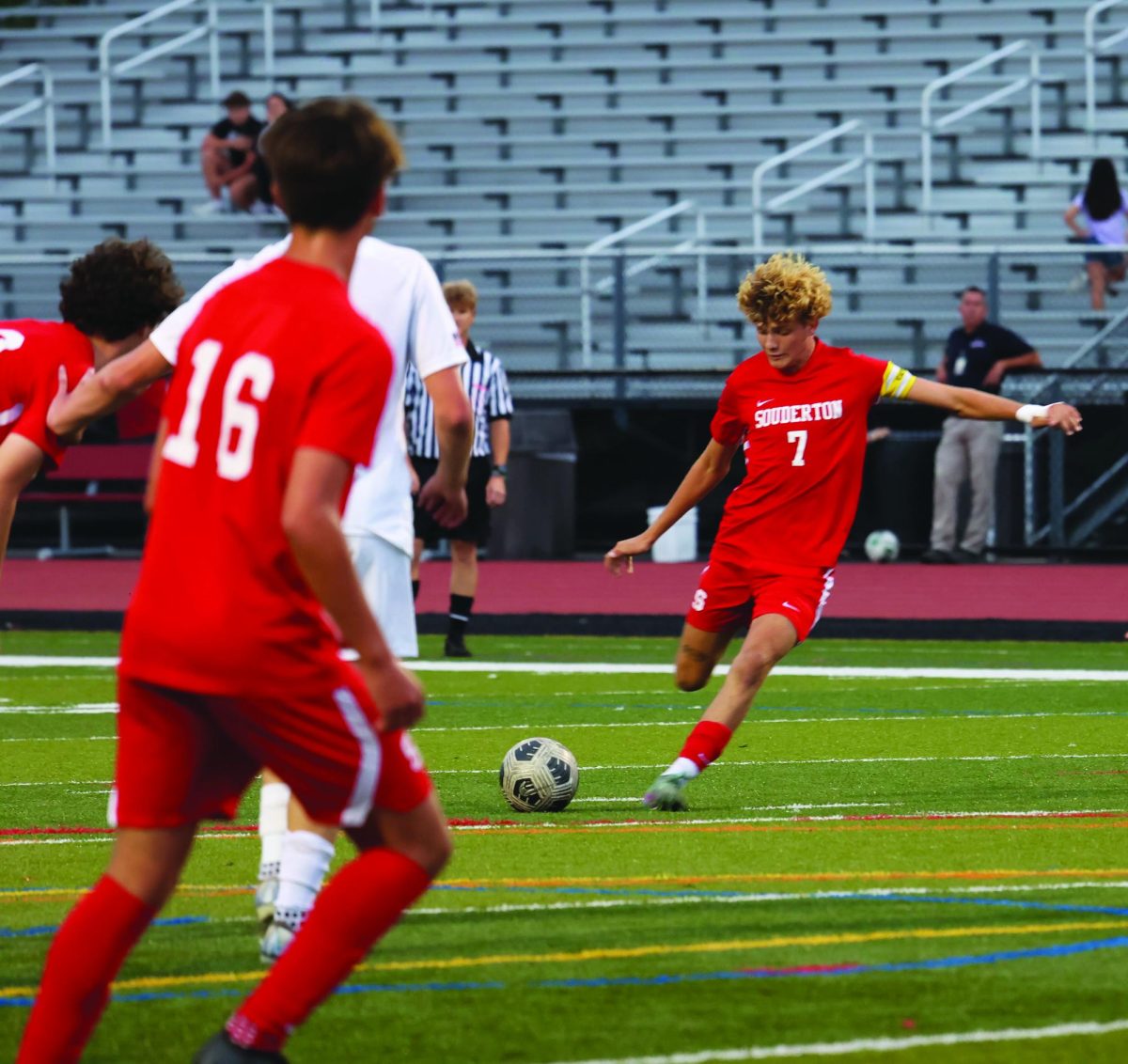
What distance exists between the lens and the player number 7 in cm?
873

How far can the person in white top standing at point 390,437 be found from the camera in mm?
5703

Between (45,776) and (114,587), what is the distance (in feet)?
38.9

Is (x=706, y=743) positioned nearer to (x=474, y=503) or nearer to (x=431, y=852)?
(x=431, y=852)

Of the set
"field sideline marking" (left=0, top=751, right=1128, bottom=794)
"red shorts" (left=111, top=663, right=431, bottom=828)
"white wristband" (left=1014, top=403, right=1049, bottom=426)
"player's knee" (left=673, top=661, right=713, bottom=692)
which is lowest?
"field sideline marking" (left=0, top=751, right=1128, bottom=794)

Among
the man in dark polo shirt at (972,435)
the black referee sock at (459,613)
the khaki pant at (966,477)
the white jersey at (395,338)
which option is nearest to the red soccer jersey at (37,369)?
the white jersey at (395,338)

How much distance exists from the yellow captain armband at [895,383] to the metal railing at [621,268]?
564 inches

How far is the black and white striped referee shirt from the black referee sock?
989 mm

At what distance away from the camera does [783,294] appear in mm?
8570

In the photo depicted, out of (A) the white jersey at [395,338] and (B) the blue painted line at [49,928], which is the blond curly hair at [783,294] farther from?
(B) the blue painted line at [49,928]

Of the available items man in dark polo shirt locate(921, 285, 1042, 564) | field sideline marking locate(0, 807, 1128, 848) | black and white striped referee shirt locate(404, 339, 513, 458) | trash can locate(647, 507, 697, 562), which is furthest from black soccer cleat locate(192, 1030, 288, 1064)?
trash can locate(647, 507, 697, 562)

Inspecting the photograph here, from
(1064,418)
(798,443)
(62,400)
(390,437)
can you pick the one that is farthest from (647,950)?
(798,443)

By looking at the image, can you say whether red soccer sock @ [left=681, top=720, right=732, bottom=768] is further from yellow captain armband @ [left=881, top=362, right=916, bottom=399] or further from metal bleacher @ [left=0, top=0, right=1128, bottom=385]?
metal bleacher @ [left=0, top=0, right=1128, bottom=385]

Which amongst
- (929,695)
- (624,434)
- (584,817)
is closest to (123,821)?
(584,817)

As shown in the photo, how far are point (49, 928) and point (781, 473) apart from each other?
3771 millimetres
